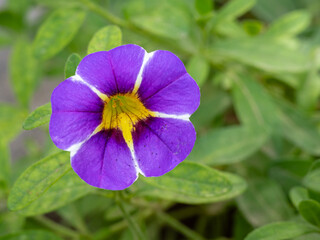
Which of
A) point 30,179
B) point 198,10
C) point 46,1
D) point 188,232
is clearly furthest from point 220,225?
point 46,1

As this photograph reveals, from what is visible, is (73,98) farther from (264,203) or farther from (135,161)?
(264,203)

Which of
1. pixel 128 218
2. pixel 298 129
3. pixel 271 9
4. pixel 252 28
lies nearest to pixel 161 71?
pixel 128 218

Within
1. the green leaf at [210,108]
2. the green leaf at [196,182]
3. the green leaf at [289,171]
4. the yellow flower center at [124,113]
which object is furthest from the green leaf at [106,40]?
the green leaf at [289,171]

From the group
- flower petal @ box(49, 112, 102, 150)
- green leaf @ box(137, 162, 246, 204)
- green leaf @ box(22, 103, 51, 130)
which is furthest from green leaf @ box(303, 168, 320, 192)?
green leaf @ box(22, 103, 51, 130)

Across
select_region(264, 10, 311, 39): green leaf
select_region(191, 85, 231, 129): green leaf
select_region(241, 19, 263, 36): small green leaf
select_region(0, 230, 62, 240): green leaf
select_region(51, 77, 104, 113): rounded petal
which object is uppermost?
select_region(51, 77, 104, 113): rounded petal

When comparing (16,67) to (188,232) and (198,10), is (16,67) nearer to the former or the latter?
(198,10)

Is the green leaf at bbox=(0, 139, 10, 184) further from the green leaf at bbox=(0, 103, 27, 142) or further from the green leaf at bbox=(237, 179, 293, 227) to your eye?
the green leaf at bbox=(237, 179, 293, 227)

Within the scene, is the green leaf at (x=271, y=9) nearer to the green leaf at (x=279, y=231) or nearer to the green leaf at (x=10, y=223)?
the green leaf at (x=279, y=231)
